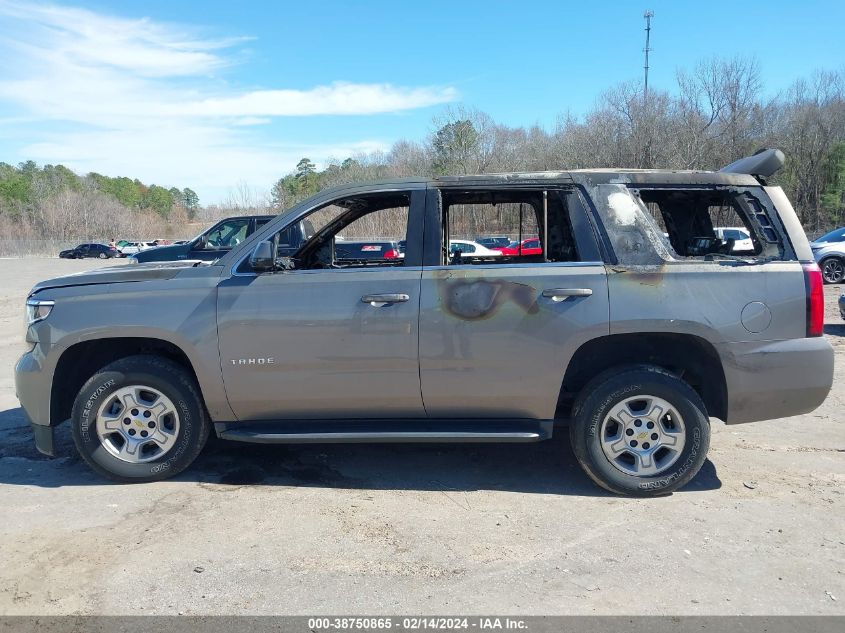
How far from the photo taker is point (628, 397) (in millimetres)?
4277

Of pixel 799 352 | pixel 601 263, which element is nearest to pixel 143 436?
pixel 601 263

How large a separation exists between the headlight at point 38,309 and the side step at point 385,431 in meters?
1.40

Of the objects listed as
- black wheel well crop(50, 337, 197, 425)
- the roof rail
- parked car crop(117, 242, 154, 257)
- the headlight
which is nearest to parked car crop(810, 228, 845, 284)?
the roof rail

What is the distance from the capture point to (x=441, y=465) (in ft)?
16.4

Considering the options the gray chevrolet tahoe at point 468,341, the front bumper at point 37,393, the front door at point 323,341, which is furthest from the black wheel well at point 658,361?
the front bumper at point 37,393

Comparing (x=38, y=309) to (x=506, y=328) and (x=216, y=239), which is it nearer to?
(x=506, y=328)

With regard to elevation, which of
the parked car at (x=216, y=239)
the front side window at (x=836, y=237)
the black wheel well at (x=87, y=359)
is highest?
the parked car at (x=216, y=239)

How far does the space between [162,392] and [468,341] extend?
209 centimetres

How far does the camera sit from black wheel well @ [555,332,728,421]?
14.4 ft

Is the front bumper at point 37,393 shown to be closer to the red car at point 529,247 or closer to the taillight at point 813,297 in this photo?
the red car at point 529,247

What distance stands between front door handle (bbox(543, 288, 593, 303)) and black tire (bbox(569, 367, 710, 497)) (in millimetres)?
595

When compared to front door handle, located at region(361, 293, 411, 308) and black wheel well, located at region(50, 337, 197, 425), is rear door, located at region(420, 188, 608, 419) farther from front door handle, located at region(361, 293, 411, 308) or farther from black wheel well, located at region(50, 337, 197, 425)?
black wheel well, located at region(50, 337, 197, 425)

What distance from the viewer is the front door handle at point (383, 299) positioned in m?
4.28

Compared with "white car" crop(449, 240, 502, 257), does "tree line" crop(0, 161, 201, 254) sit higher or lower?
higher
